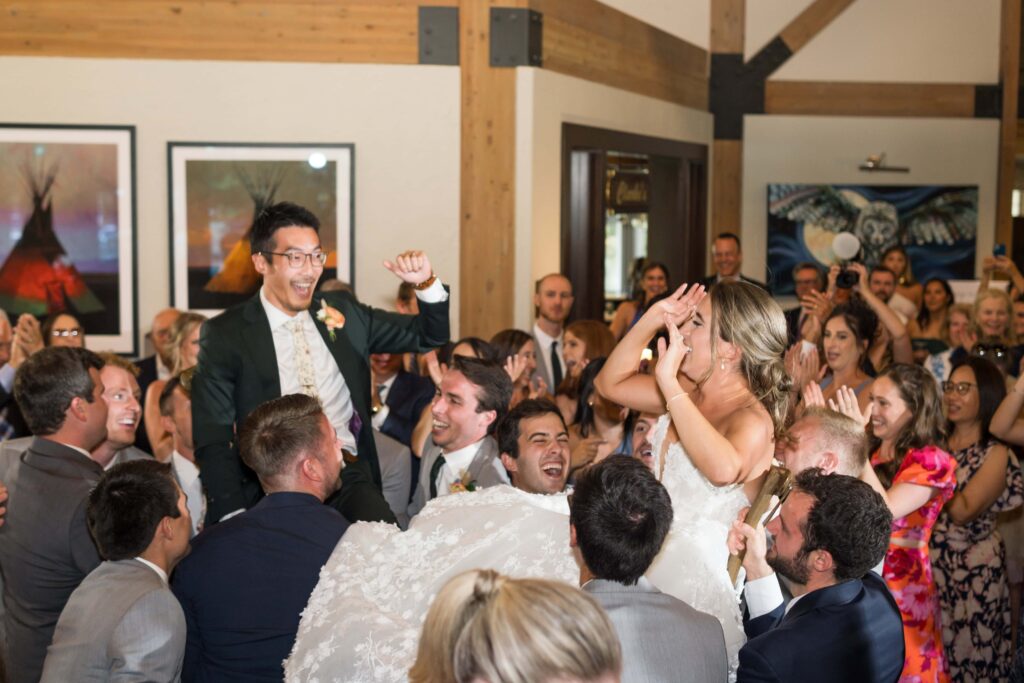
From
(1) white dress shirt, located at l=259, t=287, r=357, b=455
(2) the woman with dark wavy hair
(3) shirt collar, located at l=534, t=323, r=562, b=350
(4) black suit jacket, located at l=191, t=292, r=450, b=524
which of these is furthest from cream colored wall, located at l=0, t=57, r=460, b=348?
(2) the woman with dark wavy hair

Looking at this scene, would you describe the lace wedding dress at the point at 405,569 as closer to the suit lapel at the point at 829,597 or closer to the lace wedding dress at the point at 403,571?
the lace wedding dress at the point at 403,571

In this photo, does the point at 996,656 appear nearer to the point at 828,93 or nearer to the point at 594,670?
the point at 594,670

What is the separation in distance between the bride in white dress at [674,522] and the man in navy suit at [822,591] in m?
0.26

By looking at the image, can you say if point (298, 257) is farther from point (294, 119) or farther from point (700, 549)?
point (294, 119)

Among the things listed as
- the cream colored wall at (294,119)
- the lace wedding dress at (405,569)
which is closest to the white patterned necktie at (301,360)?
the lace wedding dress at (405,569)

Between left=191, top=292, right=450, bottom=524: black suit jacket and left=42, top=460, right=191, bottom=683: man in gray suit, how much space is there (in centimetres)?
70

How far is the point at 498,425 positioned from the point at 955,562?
7.12 feet

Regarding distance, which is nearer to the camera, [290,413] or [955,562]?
[290,413]

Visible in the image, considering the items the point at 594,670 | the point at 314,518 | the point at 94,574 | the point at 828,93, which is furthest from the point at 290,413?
the point at 828,93

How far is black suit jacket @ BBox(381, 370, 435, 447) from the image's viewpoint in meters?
5.31

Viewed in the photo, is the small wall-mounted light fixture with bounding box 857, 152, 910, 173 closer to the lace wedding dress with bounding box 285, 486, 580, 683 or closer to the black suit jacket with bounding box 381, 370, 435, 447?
the black suit jacket with bounding box 381, 370, 435, 447

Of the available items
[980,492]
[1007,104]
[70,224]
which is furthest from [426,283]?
[1007,104]

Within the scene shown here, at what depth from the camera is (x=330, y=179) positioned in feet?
24.9

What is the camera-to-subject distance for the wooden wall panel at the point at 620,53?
7906mm
